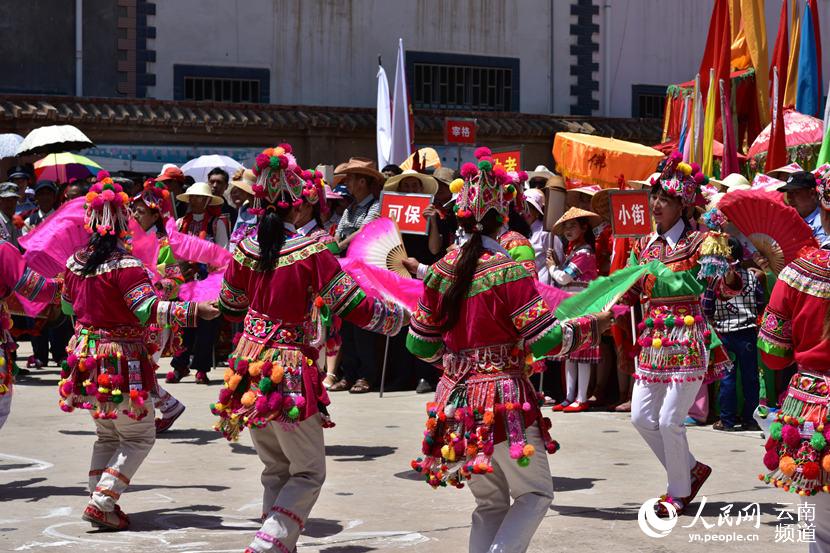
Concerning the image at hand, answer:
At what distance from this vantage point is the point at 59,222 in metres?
8.34

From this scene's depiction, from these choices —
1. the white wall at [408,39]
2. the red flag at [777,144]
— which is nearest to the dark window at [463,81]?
the white wall at [408,39]

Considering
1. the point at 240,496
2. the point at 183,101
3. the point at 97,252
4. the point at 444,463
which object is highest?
the point at 183,101

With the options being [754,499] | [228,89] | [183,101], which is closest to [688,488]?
[754,499]

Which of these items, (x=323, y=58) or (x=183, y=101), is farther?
(x=323, y=58)

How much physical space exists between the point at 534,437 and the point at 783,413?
3.62 ft

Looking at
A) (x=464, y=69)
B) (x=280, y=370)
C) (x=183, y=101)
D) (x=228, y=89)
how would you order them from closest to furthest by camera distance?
(x=280, y=370) → (x=183, y=101) → (x=228, y=89) → (x=464, y=69)

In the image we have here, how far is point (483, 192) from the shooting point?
19.4 feet

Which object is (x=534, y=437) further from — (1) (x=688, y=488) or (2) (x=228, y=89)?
(2) (x=228, y=89)

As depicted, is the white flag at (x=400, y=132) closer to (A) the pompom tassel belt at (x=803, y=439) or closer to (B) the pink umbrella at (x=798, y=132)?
(B) the pink umbrella at (x=798, y=132)

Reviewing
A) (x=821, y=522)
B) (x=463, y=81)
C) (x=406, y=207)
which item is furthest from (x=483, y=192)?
(x=463, y=81)

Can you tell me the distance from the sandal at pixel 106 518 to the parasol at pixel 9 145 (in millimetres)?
13029

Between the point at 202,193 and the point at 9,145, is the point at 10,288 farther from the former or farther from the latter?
the point at 9,145

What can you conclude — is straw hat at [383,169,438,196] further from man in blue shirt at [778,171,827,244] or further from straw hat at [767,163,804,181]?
man in blue shirt at [778,171,827,244]

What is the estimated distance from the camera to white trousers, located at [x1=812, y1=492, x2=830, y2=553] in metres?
5.41
